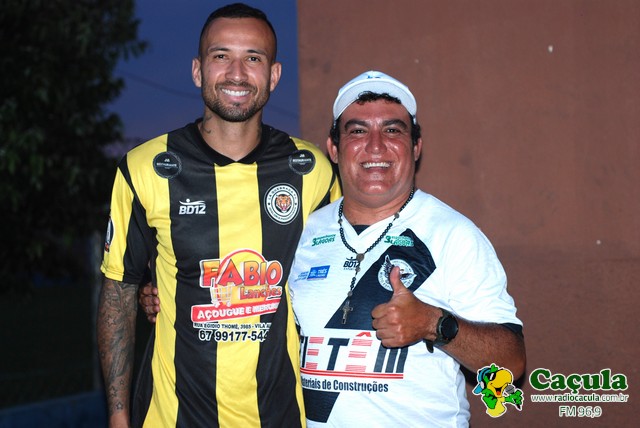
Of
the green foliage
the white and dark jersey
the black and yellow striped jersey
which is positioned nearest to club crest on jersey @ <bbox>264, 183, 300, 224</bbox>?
the black and yellow striped jersey

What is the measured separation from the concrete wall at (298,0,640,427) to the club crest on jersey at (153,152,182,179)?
1331 millimetres

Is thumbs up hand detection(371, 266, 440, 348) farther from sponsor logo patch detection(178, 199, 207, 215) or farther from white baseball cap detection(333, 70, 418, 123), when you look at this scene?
sponsor logo patch detection(178, 199, 207, 215)

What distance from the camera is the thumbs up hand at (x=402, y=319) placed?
2203mm

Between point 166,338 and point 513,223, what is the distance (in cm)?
180

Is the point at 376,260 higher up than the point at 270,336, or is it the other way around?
the point at 376,260

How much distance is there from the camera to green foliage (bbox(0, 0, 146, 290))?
6887 millimetres

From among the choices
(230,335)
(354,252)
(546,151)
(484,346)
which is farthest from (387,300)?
(546,151)

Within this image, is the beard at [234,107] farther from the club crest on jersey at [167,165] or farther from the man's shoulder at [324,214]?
the man's shoulder at [324,214]

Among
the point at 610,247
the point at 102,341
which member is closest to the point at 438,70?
the point at 610,247

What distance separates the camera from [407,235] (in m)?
2.57

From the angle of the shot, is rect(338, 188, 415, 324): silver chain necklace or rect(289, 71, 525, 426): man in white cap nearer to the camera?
rect(289, 71, 525, 426): man in white cap

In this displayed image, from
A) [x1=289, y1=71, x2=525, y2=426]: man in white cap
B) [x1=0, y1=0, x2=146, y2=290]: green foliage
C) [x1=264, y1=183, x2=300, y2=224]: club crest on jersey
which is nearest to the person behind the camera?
[x1=289, y1=71, x2=525, y2=426]: man in white cap

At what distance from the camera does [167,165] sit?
9.66 feet

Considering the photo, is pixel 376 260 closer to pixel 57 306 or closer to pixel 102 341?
pixel 102 341
